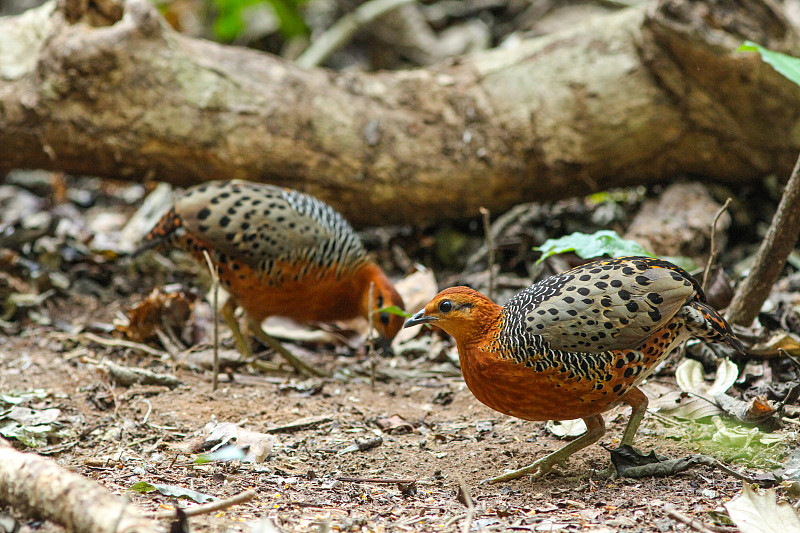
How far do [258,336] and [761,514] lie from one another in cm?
390

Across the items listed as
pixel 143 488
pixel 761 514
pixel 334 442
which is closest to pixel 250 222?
pixel 334 442

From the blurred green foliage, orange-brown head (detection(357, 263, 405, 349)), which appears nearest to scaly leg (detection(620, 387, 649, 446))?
orange-brown head (detection(357, 263, 405, 349))

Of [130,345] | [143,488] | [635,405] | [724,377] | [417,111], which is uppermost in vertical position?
[417,111]

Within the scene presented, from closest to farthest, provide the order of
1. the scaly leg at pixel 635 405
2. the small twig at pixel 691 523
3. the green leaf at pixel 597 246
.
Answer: the small twig at pixel 691 523 < the scaly leg at pixel 635 405 < the green leaf at pixel 597 246

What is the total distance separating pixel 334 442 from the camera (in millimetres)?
4258

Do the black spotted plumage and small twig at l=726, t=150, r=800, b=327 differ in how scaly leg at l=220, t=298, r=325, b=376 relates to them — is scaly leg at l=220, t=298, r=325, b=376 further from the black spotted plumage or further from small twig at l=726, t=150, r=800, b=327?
small twig at l=726, t=150, r=800, b=327

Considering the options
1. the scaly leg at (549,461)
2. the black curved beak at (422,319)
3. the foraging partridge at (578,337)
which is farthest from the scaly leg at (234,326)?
the scaly leg at (549,461)

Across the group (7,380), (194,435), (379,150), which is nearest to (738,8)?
(379,150)

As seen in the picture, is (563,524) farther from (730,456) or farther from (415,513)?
(730,456)

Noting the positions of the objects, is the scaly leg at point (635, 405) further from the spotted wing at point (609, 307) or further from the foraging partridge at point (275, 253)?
the foraging partridge at point (275, 253)

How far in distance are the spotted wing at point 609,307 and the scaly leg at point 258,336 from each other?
232cm

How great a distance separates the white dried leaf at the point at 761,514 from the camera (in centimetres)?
278

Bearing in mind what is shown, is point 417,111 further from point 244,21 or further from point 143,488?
point 244,21

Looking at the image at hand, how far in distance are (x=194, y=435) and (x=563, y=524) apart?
2.10 metres
